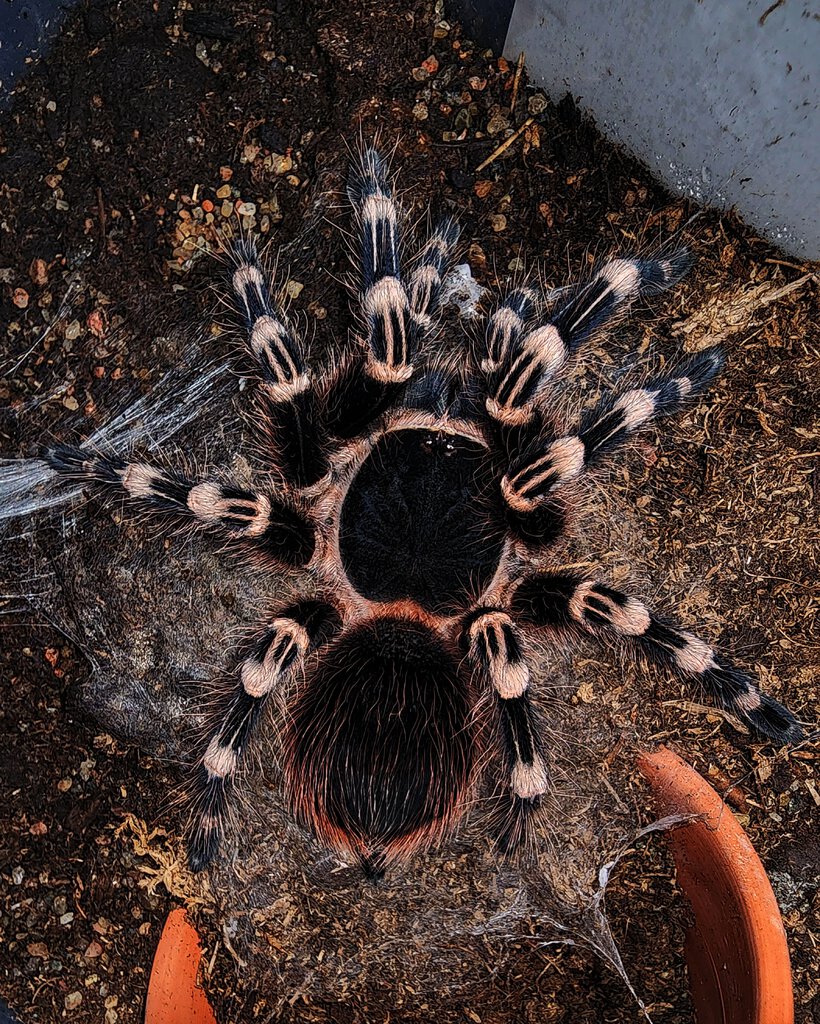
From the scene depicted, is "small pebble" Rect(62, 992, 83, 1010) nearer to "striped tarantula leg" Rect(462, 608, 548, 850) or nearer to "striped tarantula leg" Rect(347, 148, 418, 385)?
"striped tarantula leg" Rect(462, 608, 548, 850)

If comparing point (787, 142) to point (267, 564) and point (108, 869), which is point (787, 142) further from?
point (108, 869)

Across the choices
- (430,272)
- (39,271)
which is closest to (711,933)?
(430,272)

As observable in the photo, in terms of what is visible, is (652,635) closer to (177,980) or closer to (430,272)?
(430,272)

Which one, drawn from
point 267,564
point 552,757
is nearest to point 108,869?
point 267,564

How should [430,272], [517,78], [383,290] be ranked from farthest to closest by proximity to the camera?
1. [517,78]
2. [430,272]
3. [383,290]

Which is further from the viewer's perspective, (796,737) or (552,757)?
(552,757)
